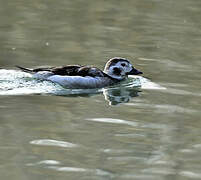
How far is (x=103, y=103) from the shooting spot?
11.0 metres

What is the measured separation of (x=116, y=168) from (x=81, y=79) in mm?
4008

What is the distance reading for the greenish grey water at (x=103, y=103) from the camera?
8.15 metres

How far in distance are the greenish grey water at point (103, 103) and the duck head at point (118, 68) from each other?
1.57ft

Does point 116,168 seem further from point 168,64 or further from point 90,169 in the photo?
point 168,64

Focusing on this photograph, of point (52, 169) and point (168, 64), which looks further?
point (168, 64)

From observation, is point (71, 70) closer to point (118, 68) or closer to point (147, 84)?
point (118, 68)

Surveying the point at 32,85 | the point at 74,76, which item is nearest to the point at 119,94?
the point at 74,76

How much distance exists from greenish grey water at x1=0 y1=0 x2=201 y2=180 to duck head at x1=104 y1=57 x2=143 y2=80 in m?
0.48

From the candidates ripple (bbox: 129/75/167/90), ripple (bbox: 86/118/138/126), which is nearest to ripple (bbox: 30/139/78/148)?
ripple (bbox: 86/118/138/126)

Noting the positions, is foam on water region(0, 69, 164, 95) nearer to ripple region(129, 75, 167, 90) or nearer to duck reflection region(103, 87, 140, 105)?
ripple region(129, 75, 167, 90)

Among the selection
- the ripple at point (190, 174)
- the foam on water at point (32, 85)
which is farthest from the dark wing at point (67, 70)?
the ripple at point (190, 174)

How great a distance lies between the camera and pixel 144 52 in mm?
14547

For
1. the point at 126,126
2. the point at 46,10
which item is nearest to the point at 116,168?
the point at 126,126

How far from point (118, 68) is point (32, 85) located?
1524 millimetres
